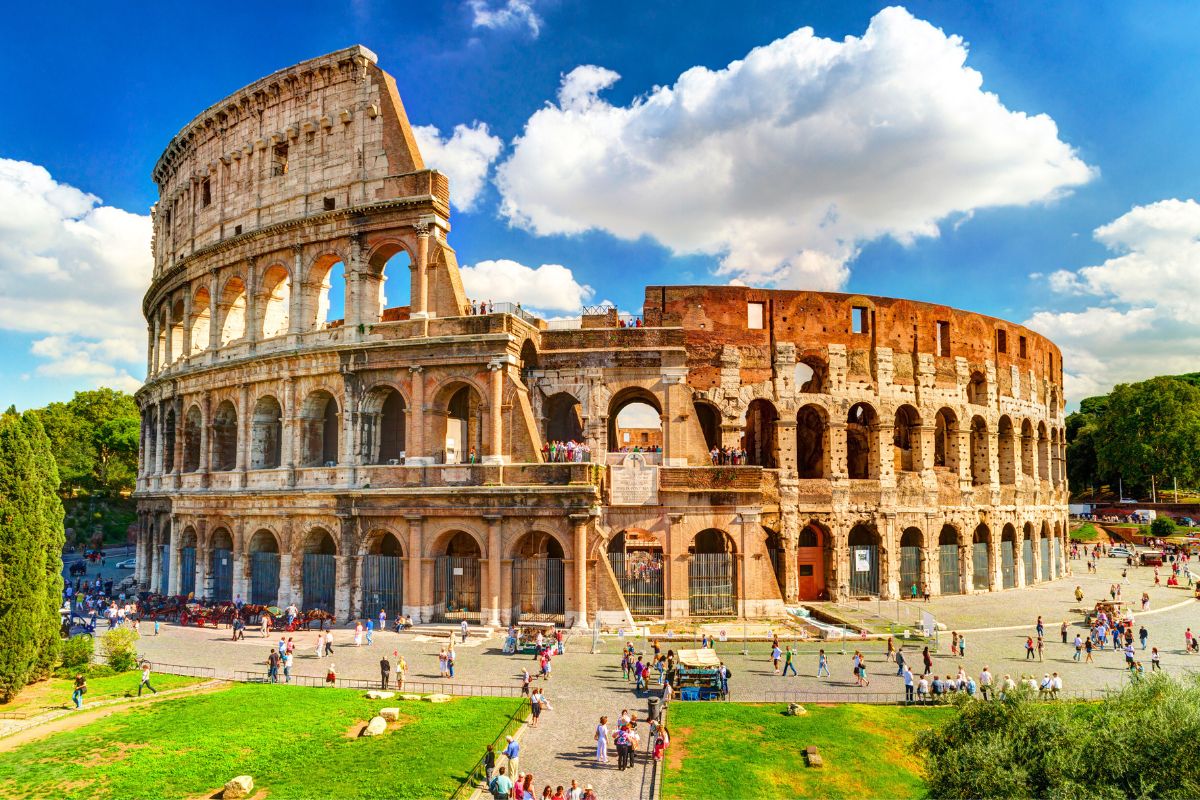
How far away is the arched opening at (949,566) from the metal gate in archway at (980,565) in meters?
1.10

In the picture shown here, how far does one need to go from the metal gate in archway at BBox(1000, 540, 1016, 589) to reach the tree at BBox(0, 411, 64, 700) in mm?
42483

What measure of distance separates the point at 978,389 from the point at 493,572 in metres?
28.3

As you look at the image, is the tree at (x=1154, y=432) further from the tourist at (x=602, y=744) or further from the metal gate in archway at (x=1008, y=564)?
the tourist at (x=602, y=744)

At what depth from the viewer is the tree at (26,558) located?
21.3 m

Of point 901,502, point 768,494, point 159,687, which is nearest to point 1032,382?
point 901,502

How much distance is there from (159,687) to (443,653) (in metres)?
8.08

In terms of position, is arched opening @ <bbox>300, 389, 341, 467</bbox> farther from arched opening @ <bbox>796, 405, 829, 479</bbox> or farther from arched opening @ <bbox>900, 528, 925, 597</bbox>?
arched opening @ <bbox>900, 528, 925, 597</bbox>

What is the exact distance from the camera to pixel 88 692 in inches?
857

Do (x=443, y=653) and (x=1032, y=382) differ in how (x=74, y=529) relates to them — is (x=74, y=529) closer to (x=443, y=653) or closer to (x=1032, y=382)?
(x=443, y=653)

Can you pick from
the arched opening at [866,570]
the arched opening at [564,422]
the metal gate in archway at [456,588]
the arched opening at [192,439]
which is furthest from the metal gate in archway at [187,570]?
the arched opening at [866,570]

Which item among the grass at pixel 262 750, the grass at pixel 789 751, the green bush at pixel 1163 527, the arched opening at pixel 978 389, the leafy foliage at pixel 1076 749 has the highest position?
the arched opening at pixel 978 389

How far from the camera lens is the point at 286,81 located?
110ft

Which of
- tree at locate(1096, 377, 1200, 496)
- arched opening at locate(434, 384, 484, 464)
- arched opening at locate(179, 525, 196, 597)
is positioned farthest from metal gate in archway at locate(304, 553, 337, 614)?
tree at locate(1096, 377, 1200, 496)

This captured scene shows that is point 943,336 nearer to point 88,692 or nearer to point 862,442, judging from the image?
point 862,442
